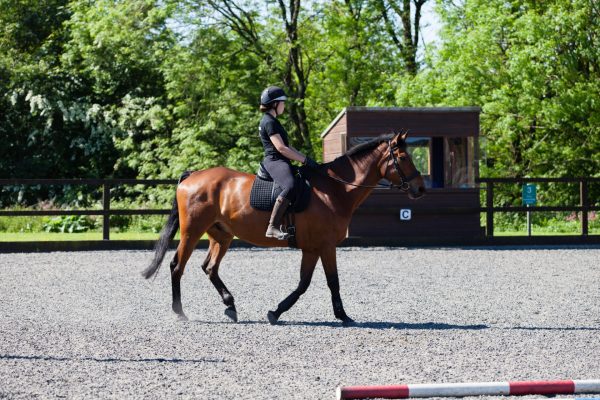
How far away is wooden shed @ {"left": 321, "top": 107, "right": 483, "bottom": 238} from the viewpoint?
19.3 meters

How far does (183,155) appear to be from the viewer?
1019 inches

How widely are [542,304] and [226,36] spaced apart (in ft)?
61.3

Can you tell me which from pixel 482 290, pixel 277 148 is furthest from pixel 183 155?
pixel 277 148

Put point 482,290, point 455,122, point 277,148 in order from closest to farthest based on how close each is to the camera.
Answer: point 277,148 < point 482,290 < point 455,122

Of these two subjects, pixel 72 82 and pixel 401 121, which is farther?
pixel 72 82

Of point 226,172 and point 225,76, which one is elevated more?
point 225,76

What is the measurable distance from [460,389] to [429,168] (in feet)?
46.5

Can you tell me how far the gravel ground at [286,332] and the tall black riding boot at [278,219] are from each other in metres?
0.83

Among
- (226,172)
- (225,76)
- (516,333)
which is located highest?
(225,76)

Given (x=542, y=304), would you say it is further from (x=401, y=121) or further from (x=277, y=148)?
(x=401, y=121)

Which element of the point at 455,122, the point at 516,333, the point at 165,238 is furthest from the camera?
the point at 455,122

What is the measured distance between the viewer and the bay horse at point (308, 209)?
8922 millimetres

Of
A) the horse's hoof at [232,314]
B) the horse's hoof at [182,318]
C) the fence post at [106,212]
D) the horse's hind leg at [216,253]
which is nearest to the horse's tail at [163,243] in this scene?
the horse's hind leg at [216,253]

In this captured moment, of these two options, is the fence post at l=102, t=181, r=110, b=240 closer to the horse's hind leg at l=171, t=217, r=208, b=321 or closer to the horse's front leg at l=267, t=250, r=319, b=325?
the horse's hind leg at l=171, t=217, r=208, b=321
